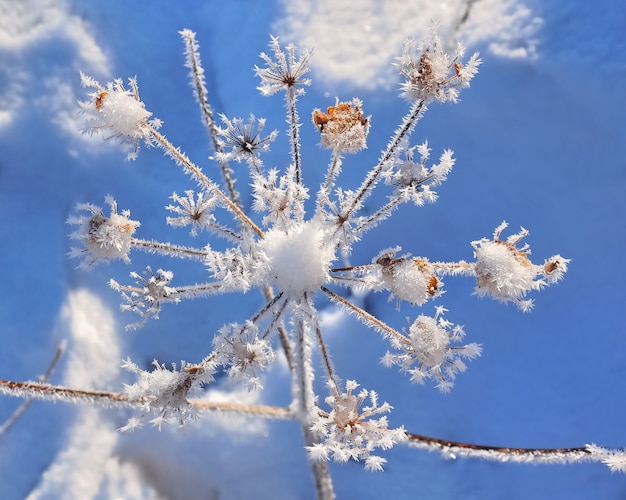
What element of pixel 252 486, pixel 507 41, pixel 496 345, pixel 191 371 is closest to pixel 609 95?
pixel 507 41

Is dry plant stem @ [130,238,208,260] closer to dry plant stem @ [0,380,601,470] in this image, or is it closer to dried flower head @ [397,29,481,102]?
dry plant stem @ [0,380,601,470]

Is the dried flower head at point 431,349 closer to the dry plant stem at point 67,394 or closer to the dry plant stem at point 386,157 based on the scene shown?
the dry plant stem at point 386,157

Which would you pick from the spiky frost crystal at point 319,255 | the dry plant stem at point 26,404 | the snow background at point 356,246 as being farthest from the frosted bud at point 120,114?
the dry plant stem at point 26,404

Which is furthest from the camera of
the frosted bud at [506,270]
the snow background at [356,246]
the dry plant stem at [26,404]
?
the dry plant stem at [26,404]

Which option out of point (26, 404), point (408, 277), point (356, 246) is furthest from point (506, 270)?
point (26, 404)

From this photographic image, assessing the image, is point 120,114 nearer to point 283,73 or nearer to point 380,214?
point 283,73

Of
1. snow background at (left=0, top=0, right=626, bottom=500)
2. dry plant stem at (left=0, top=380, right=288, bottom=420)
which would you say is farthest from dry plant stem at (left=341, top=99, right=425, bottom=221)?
snow background at (left=0, top=0, right=626, bottom=500)

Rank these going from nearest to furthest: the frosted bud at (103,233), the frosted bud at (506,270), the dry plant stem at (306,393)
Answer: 1. the frosted bud at (506,270)
2. the frosted bud at (103,233)
3. the dry plant stem at (306,393)
